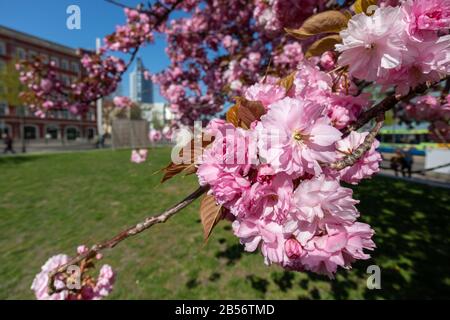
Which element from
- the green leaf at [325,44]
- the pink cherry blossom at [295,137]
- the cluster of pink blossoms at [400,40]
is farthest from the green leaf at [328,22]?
the pink cherry blossom at [295,137]

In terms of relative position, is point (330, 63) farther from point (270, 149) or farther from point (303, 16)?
point (303, 16)

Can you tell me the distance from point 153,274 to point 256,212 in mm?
3608

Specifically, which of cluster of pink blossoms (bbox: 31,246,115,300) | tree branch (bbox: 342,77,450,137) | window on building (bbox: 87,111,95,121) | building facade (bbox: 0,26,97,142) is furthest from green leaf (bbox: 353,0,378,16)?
window on building (bbox: 87,111,95,121)

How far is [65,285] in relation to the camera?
5.39ft

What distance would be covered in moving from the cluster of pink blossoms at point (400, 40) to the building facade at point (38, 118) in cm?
3638

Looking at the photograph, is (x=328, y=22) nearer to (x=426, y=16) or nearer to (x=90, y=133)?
(x=426, y=16)

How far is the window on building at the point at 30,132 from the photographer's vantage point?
135ft

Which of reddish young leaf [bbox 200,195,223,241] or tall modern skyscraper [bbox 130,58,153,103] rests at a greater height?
tall modern skyscraper [bbox 130,58,153,103]

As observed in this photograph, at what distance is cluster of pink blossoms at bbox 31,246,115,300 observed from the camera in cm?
171

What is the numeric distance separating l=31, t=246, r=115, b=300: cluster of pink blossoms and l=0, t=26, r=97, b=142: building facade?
1371 inches

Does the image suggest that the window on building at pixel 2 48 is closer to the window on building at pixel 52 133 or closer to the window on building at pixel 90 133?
the window on building at pixel 52 133

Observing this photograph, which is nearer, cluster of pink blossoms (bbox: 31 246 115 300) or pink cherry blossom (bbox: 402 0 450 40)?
pink cherry blossom (bbox: 402 0 450 40)

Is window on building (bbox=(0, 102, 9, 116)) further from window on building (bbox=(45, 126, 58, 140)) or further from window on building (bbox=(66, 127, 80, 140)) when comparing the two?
window on building (bbox=(66, 127, 80, 140))

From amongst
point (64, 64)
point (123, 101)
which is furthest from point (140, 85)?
point (123, 101)
